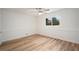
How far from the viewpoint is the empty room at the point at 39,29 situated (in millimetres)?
2268

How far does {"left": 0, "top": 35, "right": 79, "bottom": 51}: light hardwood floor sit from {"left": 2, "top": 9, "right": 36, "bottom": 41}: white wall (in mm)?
133

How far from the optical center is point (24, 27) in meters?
2.37

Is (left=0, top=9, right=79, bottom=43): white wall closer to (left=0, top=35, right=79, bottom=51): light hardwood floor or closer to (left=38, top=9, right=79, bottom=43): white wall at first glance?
(left=38, top=9, right=79, bottom=43): white wall

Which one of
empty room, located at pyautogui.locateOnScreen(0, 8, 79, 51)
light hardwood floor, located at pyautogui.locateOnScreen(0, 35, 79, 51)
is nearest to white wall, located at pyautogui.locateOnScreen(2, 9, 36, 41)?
empty room, located at pyautogui.locateOnScreen(0, 8, 79, 51)

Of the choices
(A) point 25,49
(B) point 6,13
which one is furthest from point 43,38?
(B) point 6,13

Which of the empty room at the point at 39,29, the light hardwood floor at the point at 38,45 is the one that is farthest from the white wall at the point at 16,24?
the light hardwood floor at the point at 38,45

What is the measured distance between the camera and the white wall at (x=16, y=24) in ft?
7.48

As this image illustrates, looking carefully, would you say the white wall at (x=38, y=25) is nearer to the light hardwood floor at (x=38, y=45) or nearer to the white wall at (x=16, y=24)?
the white wall at (x=16, y=24)

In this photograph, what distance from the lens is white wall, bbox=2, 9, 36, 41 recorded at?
2281mm

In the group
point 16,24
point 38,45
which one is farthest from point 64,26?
point 16,24

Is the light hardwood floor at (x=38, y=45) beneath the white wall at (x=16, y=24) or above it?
beneath

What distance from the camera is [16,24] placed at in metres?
2.34

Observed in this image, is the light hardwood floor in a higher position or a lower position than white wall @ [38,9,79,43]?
lower

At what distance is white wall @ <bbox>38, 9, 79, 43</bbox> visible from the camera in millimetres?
2273
